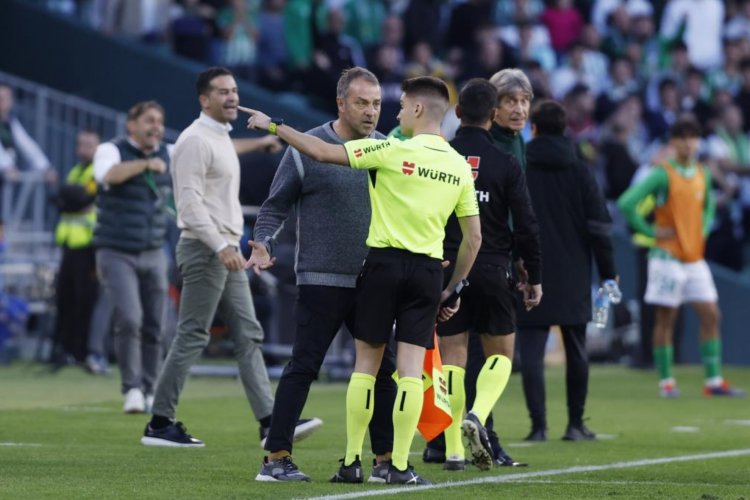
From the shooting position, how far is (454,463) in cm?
929

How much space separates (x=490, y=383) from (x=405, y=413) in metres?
1.19

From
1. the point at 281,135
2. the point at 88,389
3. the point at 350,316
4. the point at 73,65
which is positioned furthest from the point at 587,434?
the point at 73,65

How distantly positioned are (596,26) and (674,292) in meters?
11.1

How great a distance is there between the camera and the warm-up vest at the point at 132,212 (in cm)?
1308

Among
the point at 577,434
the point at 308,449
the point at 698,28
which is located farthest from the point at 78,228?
Result: the point at 698,28

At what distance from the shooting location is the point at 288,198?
8727 millimetres

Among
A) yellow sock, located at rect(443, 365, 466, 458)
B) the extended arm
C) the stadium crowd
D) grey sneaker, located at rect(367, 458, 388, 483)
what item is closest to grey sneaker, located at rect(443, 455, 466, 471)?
yellow sock, located at rect(443, 365, 466, 458)

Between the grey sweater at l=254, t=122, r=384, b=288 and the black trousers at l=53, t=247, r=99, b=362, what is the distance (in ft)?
32.3

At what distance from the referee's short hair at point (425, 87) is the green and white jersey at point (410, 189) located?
201mm

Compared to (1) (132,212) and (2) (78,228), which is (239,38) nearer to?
(2) (78,228)

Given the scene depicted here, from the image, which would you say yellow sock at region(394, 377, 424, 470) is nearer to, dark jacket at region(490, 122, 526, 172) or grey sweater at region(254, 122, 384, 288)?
grey sweater at region(254, 122, 384, 288)

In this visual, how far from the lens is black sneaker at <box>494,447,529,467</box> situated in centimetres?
964

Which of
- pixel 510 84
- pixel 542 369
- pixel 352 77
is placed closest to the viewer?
pixel 352 77

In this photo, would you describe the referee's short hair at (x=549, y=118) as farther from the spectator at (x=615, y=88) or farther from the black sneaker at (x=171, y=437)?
the spectator at (x=615, y=88)
